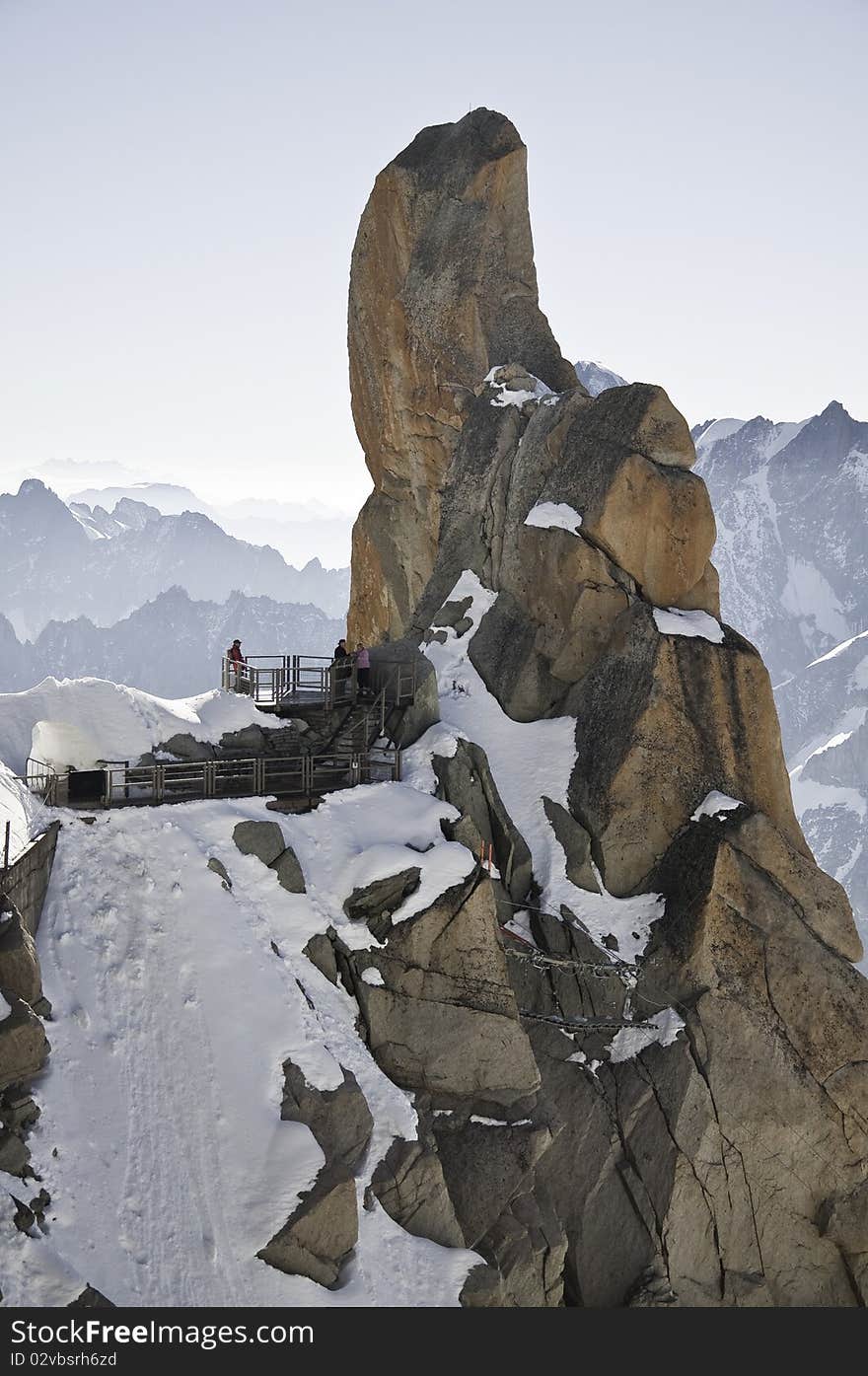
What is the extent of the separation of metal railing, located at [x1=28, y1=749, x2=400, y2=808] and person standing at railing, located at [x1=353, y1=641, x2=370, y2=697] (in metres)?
3.18

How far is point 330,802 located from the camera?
29953mm

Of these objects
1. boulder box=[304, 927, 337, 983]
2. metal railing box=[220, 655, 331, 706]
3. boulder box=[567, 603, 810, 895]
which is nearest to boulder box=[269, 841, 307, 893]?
boulder box=[304, 927, 337, 983]

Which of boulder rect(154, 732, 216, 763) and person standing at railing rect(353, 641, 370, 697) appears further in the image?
person standing at railing rect(353, 641, 370, 697)

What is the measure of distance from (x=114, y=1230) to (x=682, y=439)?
24943 mm

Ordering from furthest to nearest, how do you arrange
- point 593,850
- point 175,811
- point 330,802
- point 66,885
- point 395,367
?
point 395,367, point 593,850, point 330,802, point 175,811, point 66,885

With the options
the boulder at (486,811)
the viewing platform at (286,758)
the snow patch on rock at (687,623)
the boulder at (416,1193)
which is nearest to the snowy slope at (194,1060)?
the boulder at (416,1193)

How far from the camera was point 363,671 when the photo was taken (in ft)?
121

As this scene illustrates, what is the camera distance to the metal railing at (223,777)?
28.9 metres

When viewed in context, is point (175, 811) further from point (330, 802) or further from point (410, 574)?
point (410, 574)

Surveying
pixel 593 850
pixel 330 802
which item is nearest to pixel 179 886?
pixel 330 802

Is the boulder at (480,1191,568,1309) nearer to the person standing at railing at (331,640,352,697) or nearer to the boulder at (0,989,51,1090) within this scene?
the boulder at (0,989,51,1090)

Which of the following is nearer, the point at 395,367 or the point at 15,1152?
the point at 15,1152

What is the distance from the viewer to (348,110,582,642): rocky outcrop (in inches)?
1838

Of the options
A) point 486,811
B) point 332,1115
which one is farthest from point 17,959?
point 486,811
